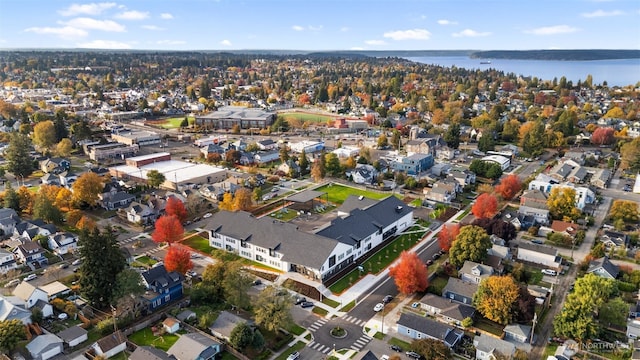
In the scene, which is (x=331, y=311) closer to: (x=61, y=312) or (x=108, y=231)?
(x=108, y=231)

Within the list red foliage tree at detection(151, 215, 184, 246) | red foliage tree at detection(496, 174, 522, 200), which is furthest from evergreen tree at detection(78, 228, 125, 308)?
red foliage tree at detection(496, 174, 522, 200)

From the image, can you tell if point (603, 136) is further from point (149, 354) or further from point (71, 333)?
point (71, 333)

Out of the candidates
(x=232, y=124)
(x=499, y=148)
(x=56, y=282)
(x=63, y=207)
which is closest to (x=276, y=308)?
(x=56, y=282)

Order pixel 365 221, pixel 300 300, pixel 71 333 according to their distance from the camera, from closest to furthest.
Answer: pixel 71 333
pixel 300 300
pixel 365 221

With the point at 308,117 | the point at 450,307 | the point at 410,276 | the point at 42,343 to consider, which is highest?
the point at 308,117

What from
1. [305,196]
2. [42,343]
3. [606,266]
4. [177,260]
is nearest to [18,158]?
[177,260]

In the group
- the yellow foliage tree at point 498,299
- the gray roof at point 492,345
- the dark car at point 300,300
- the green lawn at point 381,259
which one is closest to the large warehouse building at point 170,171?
the green lawn at point 381,259
